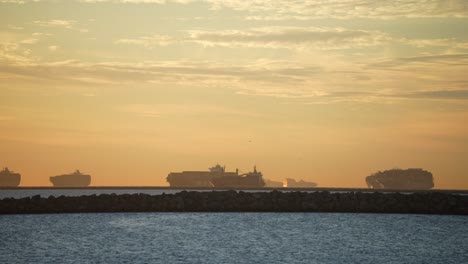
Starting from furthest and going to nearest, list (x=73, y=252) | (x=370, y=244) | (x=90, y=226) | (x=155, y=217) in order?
(x=155, y=217), (x=90, y=226), (x=370, y=244), (x=73, y=252)

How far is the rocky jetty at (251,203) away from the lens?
259 feet

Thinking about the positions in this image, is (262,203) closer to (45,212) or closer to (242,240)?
(45,212)

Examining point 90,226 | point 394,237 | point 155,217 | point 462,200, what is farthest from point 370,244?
point 462,200

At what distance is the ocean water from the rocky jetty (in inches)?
81.5

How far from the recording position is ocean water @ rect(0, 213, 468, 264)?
43.7 meters

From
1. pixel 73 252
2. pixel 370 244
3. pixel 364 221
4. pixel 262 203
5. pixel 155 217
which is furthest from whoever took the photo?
pixel 262 203

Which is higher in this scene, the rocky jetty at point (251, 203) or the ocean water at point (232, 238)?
the rocky jetty at point (251, 203)

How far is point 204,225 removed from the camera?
6438 centimetres

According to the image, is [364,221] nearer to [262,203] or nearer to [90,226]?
[262,203]

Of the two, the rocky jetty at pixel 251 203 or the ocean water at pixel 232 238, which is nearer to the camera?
the ocean water at pixel 232 238

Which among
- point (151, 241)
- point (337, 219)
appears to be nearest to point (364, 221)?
point (337, 219)

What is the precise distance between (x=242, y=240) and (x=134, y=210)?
96.4 ft

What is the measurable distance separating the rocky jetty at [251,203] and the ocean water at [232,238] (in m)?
2.07

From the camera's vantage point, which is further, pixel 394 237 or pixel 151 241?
pixel 394 237
